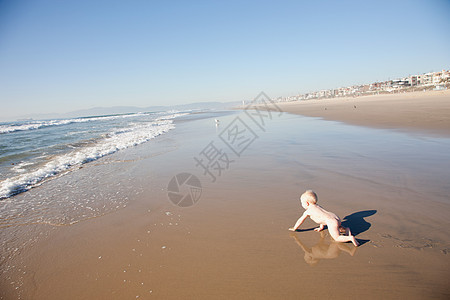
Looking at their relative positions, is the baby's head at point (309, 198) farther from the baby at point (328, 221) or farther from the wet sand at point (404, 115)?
the wet sand at point (404, 115)

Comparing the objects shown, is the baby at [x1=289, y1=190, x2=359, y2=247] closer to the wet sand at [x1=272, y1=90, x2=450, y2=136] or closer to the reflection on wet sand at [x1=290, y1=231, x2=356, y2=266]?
the reflection on wet sand at [x1=290, y1=231, x2=356, y2=266]

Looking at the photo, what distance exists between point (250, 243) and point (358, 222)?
1642 mm

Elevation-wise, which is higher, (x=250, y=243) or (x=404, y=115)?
(x=404, y=115)

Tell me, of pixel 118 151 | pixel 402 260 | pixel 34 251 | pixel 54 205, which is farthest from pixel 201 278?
pixel 118 151

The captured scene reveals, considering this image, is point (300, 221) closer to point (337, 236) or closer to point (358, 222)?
point (337, 236)

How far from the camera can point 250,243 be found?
259 cm

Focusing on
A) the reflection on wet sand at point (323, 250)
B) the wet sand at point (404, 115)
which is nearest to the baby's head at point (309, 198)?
the reflection on wet sand at point (323, 250)

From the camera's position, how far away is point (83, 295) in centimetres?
204

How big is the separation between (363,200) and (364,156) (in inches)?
119

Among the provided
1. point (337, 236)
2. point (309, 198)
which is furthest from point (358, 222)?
point (309, 198)

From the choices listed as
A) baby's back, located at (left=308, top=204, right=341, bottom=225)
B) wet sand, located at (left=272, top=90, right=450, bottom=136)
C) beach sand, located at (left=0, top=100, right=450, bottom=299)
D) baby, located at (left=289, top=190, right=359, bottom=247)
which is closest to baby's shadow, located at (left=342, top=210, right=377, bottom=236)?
beach sand, located at (left=0, top=100, right=450, bottom=299)

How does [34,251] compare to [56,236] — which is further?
[56,236]

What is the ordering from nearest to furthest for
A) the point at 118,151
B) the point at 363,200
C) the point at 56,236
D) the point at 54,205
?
the point at 56,236
the point at 363,200
the point at 54,205
the point at 118,151

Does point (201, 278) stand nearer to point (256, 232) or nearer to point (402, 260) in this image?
point (256, 232)
